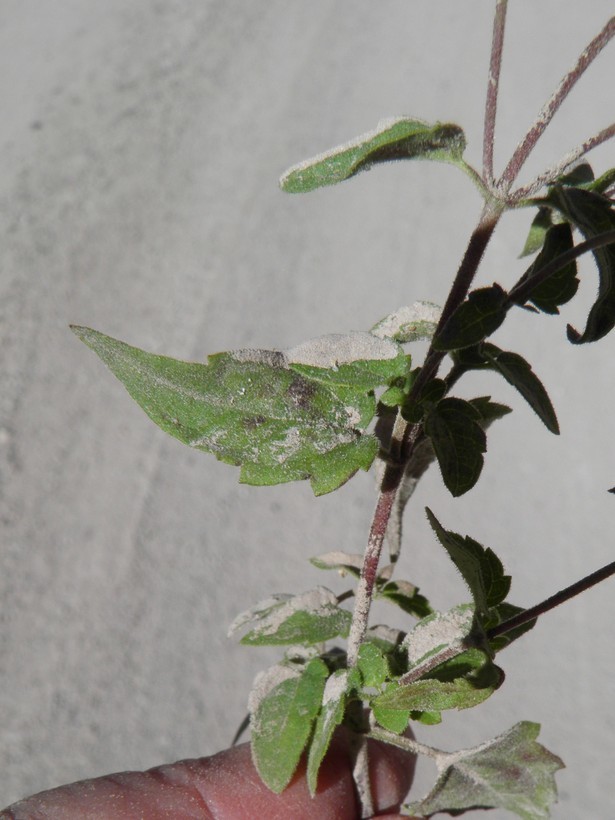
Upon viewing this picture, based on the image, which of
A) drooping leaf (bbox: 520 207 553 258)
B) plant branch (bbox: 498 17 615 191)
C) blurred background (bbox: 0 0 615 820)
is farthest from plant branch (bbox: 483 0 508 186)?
blurred background (bbox: 0 0 615 820)

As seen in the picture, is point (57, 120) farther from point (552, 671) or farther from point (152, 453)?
point (552, 671)

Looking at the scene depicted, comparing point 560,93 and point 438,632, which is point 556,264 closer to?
point 560,93

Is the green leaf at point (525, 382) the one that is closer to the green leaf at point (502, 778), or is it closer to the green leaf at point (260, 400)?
the green leaf at point (260, 400)

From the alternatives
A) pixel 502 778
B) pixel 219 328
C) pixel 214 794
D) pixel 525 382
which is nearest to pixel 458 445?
pixel 525 382

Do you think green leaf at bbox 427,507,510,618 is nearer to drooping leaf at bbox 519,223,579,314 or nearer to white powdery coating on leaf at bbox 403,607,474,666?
white powdery coating on leaf at bbox 403,607,474,666

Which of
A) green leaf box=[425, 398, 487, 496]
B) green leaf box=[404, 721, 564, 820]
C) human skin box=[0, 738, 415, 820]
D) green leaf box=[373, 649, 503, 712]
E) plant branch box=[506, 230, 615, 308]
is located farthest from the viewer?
human skin box=[0, 738, 415, 820]

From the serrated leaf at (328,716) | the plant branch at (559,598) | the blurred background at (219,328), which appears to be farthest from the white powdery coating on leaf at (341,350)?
the blurred background at (219,328)

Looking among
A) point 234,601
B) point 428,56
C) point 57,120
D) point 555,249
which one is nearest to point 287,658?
point 555,249
